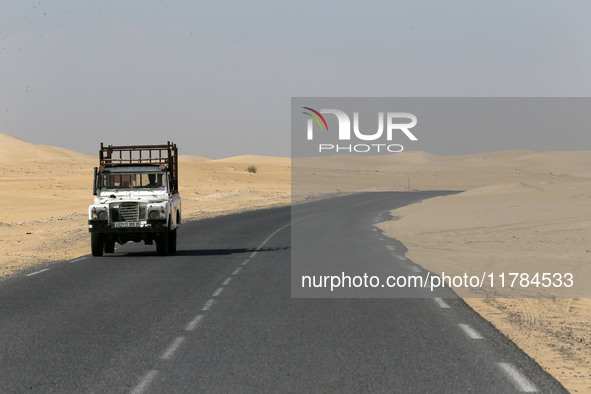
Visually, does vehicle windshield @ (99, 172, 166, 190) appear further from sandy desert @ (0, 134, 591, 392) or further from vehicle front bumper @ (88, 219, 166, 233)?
sandy desert @ (0, 134, 591, 392)

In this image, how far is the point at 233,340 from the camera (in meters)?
9.97

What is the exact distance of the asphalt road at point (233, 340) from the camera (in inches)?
308

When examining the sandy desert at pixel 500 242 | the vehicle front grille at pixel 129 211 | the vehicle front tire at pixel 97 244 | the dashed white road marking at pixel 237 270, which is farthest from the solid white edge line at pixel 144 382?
the vehicle front tire at pixel 97 244

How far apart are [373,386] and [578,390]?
195 cm

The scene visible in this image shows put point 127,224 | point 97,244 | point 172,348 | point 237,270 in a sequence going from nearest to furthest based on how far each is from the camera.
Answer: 1. point 172,348
2. point 237,270
3. point 127,224
4. point 97,244

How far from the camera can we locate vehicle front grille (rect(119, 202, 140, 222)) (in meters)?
21.5

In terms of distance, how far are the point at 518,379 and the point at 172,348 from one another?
4038mm

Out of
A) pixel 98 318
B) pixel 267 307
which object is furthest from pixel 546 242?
pixel 98 318

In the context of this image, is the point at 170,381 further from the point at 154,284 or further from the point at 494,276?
the point at 494,276

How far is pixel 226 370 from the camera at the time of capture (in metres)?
8.33

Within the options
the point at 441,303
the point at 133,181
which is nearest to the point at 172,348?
the point at 441,303

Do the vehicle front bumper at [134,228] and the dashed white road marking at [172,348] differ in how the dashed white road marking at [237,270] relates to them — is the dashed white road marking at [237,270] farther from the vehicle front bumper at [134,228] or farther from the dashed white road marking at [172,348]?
the dashed white road marking at [172,348]

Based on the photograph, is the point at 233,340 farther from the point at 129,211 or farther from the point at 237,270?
the point at 129,211

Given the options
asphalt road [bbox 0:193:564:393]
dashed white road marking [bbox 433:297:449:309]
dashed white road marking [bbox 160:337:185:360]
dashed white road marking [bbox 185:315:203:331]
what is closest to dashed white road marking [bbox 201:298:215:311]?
asphalt road [bbox 0:193:564:393]
